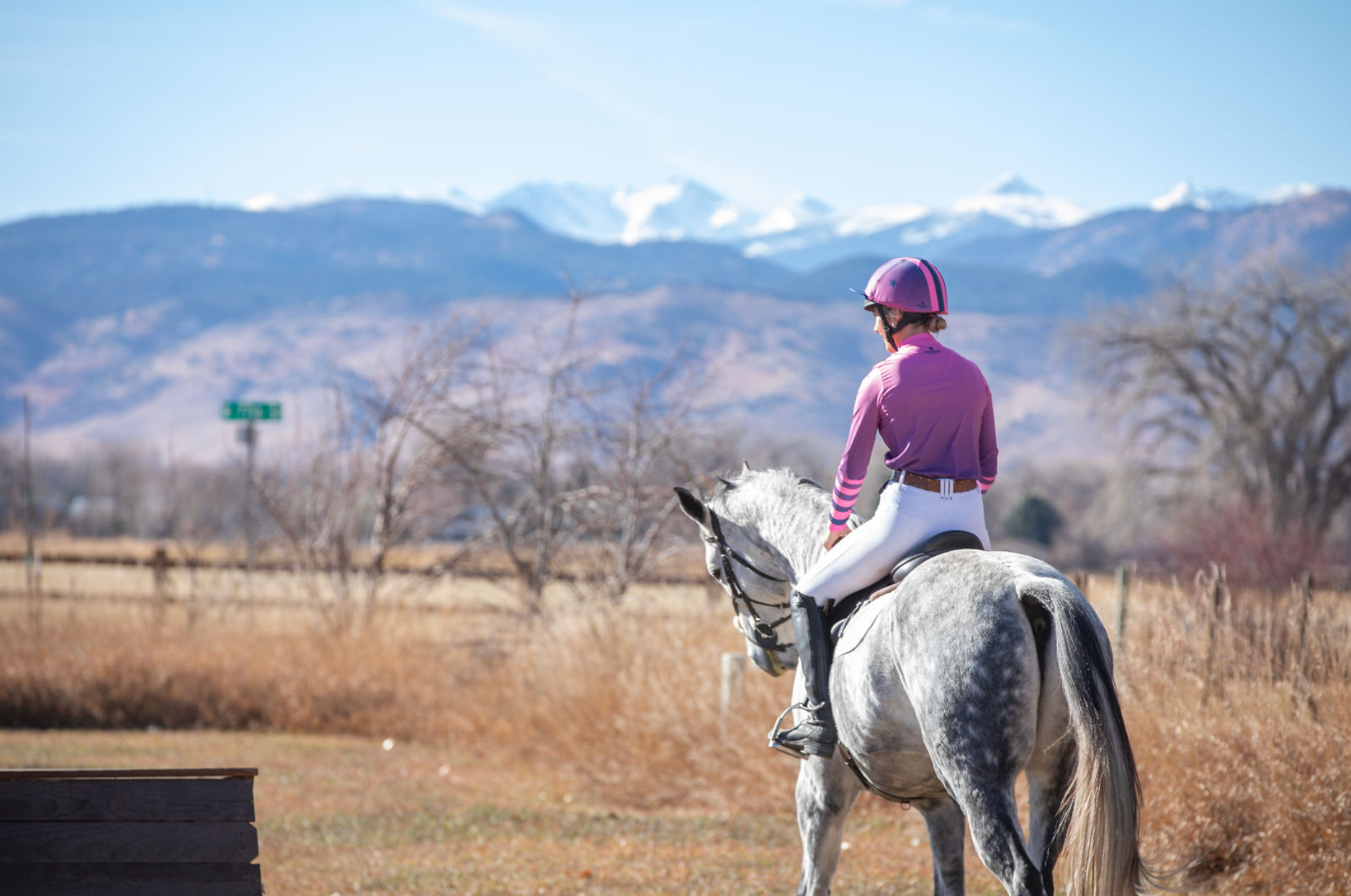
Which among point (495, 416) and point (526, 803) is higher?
point (495, 416)

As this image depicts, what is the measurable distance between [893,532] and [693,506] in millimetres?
1018

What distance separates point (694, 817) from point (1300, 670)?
5340 millimetres

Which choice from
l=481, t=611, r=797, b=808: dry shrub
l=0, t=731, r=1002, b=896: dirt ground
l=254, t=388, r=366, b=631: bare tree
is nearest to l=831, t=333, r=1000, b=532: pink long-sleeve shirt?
l=0, t=731, r=1002, b=896: dirt ground

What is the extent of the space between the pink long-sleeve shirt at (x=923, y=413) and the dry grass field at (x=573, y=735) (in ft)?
5.48

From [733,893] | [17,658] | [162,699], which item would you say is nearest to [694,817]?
[733,893]

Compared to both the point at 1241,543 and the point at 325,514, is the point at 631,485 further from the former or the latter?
the point at 1241,543

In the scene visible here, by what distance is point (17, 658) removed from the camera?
53.0 ft

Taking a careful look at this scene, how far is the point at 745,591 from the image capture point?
542 cm

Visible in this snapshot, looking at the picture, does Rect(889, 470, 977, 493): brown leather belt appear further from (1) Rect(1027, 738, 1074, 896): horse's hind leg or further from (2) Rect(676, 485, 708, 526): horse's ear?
(1) Rect(1027, 738, 1074, 896): horse's hind leg

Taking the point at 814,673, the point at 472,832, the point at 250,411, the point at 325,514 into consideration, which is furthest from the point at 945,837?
the point at 250,411

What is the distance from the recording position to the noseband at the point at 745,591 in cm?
535

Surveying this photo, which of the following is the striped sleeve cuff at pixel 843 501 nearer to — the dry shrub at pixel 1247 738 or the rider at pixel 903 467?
the rider at pixel 903 467

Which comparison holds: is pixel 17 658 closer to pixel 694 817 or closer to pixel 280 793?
pixel 280 793

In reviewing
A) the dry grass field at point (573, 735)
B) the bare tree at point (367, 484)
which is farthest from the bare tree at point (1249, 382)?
the dry grass field at point (573, 735)
